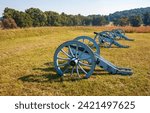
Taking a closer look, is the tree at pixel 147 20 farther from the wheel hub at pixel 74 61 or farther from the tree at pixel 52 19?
the wheel hub at pixel 74 61

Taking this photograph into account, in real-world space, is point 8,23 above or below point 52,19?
below

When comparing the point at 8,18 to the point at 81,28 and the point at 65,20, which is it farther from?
the point at 65,20

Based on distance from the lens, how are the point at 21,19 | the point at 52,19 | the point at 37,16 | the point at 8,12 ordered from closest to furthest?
the point at 21,19
the point at 8,12
the point at 37,16
the point at 52,19

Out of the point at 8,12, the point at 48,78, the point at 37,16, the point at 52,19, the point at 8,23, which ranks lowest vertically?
the point at 48,78

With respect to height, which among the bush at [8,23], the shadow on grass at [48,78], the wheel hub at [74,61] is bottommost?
the shadow on grass at [48,78]

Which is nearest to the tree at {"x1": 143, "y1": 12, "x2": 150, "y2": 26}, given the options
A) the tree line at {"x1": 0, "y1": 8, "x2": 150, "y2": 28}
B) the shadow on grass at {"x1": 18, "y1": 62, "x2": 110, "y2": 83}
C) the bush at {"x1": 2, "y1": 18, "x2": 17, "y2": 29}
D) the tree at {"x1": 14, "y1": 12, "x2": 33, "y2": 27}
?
the tree line at {"x1": 0, "y1": 8, "x2": 150, "y2": 28}

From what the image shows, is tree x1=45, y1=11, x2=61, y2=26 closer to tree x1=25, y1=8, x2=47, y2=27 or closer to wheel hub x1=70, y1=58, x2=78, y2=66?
tree x1=25, y1=8, x2=47, y2=27

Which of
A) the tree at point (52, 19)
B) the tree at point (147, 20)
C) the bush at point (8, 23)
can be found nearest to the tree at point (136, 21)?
the tree at point (147, 20)

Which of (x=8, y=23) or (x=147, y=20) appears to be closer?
(x=8, y=23)

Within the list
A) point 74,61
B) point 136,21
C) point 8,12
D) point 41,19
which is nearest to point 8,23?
point 8,12

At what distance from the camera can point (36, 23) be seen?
69.4m

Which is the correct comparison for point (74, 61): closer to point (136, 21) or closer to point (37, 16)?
point (37, 16)

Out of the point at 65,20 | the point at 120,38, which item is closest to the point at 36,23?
the point at 65,20

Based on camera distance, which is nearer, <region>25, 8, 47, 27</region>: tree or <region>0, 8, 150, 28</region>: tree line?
<region>0, 8, 150, 28</region>: tree line
